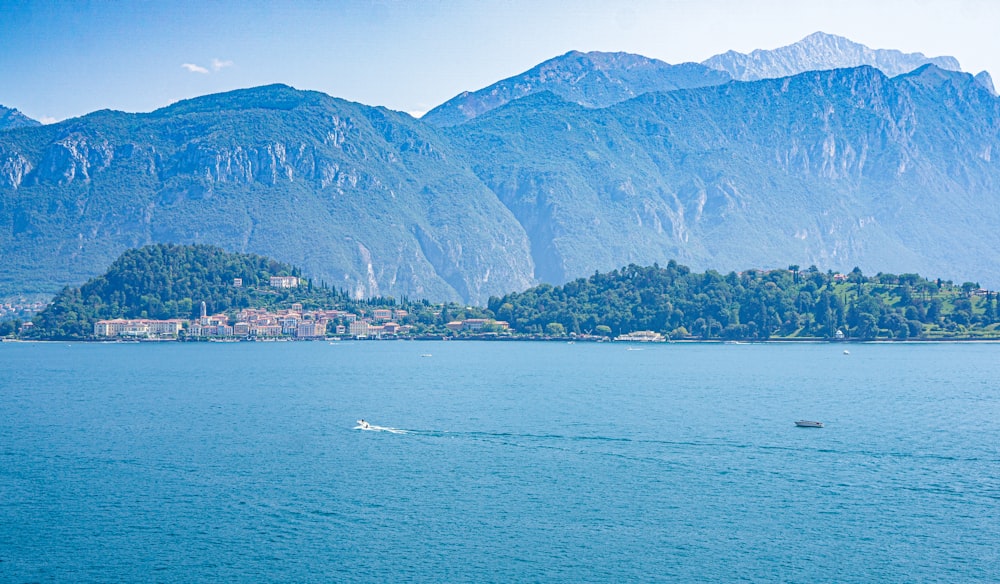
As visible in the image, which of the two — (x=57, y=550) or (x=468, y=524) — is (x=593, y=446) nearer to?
(x=468, y=524)

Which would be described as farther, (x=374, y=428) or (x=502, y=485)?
(x=374, y=428)

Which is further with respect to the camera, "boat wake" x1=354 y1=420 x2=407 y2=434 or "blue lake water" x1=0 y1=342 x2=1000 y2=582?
"boat wake" x1=354 y1=420 x2=407 y2=434

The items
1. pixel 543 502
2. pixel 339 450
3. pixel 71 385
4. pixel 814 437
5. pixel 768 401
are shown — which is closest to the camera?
pixel 543 502

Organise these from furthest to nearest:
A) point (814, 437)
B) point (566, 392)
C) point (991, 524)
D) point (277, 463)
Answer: point (566, 392) → point (814, 437) → point (277, 463) → point (991, 524)

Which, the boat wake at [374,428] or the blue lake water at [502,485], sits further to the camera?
the boat wake at [374,428]

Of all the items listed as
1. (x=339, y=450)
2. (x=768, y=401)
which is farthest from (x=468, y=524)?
(x=768, y=401)

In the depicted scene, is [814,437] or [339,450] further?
[814,437]

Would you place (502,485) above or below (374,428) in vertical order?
below
